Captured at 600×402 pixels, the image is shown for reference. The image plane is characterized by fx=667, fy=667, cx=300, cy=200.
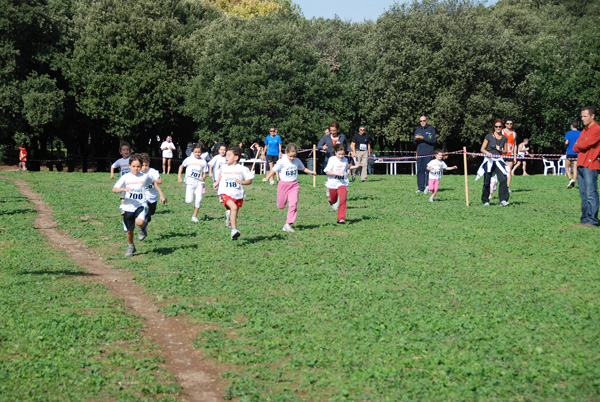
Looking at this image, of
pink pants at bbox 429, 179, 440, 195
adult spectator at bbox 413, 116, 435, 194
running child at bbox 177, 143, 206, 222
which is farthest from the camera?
adult spectator at bbox 413, 116, 435, 194

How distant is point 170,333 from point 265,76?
36.9m

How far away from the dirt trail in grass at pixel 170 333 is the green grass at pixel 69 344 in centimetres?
16

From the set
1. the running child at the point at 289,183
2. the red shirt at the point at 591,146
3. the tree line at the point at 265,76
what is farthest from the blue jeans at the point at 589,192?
the tree line at the point at 265,76

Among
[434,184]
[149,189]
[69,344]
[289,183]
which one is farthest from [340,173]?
[69,344]

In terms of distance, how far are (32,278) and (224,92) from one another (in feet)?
111

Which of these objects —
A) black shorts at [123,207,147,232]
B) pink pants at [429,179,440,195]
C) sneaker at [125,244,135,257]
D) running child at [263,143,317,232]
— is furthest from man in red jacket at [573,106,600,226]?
sneaker at [125,244,135,257]

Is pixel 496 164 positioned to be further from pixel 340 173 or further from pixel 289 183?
pixel 289 183

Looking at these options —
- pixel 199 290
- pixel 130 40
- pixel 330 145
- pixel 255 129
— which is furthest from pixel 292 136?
pixel 199 290

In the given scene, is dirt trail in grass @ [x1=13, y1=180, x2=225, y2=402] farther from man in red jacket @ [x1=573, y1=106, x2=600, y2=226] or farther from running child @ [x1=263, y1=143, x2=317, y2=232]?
man in red jacket @ [x1=573, y1=106, x2=600, y2=226]

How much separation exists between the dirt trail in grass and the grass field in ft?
0.55

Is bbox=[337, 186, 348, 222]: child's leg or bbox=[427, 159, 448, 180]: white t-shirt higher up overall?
bbox=[427, 159, 448, 180]: white t-shirt

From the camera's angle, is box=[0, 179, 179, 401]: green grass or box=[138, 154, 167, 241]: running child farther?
box=[138, 154, 167, 241]: running child

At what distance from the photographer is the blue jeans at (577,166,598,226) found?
13898mm

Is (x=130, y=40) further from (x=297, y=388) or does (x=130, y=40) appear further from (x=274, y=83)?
(x=297, y=388)
